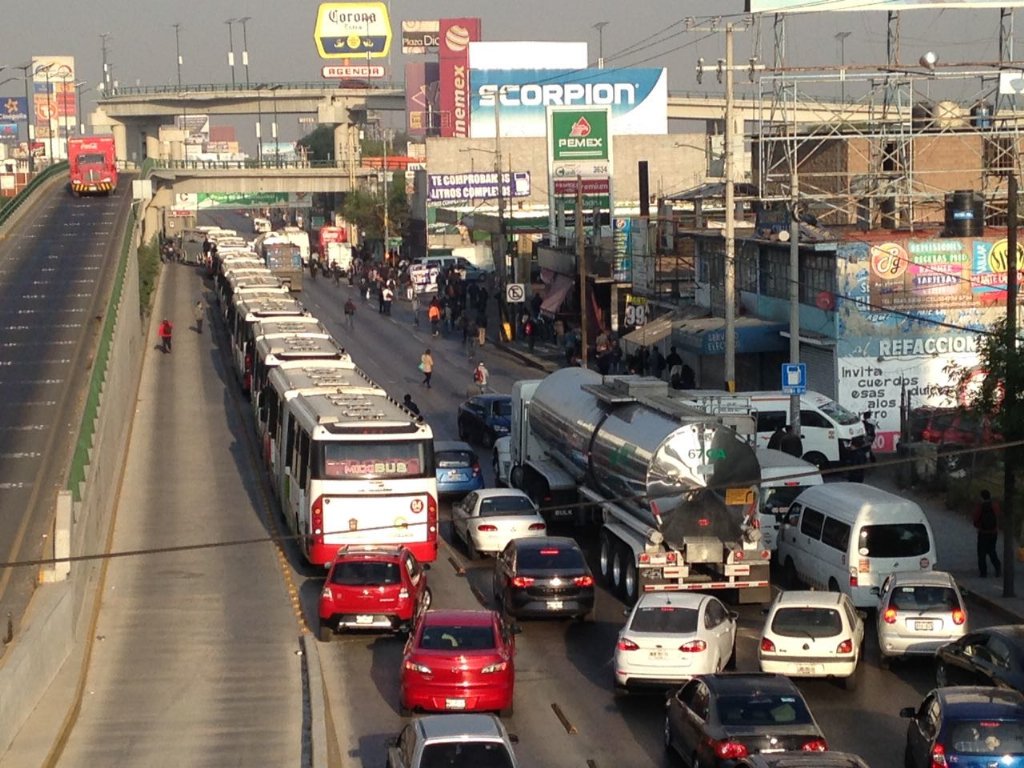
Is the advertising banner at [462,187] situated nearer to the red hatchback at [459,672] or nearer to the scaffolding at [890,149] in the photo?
the scaffolding at [890,149]

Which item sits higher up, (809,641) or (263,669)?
(809,641)

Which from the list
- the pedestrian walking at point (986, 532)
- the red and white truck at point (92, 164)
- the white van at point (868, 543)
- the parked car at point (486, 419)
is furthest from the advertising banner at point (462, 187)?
the white van at point (868, 543)

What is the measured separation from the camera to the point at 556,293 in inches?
2712

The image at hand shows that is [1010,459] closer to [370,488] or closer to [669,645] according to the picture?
[669,645]

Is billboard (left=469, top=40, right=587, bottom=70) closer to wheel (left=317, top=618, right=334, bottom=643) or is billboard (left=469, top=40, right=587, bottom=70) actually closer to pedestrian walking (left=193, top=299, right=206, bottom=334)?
pedestrian walking (left=193, top=299, right=206, bottom=334)

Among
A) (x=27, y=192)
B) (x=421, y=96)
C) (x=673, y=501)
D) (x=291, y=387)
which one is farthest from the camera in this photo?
(x=421, y=96)

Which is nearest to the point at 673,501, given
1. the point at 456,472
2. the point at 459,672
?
the point at 459,672

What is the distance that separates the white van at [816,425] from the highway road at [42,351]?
1485cm

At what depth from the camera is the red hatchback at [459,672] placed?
66.3 ft

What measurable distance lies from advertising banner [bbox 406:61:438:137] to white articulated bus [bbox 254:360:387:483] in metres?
103

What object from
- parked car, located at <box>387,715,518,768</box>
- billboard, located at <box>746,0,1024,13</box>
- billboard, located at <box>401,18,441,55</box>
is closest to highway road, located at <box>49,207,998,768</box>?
parked car, located at <box>387,715,518,768</box>

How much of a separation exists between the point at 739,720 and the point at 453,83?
119142 millimetres

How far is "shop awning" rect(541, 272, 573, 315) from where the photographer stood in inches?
2662

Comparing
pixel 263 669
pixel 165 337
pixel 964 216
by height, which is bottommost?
pixel 263 669
